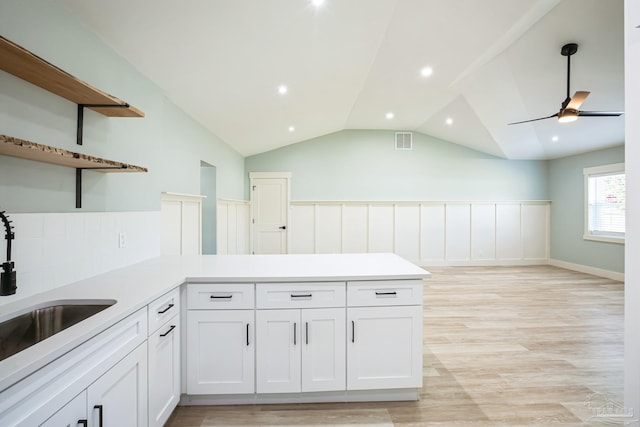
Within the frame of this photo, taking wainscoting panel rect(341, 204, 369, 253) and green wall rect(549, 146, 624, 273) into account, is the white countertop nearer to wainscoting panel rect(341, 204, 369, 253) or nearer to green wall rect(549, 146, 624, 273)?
wainscoting panel rect(341, 204, 369, 253)

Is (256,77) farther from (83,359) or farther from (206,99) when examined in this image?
(83,359)

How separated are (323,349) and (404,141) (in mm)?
5913

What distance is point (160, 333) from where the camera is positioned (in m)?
1.67

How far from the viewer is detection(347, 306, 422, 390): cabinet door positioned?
6.44ft

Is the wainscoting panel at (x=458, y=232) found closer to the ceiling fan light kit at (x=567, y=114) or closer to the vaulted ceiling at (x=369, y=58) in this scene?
the vaulted ceiling at (x=369, y=58)

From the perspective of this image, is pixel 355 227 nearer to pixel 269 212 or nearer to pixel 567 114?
pixel 269 212

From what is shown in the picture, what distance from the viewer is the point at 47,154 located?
1343 mm

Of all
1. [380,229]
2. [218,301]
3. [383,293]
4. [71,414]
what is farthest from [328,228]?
[71,414]

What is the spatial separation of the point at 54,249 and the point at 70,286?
0.73 ft

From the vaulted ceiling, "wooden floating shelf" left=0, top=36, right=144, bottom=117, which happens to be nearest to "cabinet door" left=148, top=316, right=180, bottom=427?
"wooden floating shelf" left=0, top=36, right=144, bottom=117

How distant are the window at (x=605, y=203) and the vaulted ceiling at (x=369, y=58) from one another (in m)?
0.56

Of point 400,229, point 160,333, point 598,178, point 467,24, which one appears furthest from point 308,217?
point 598,178

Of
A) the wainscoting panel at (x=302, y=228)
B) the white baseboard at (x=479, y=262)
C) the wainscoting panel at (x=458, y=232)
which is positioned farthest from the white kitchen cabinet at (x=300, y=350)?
the wainscoting panel at (x=458, y=232)

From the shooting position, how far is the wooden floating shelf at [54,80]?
1.20m
